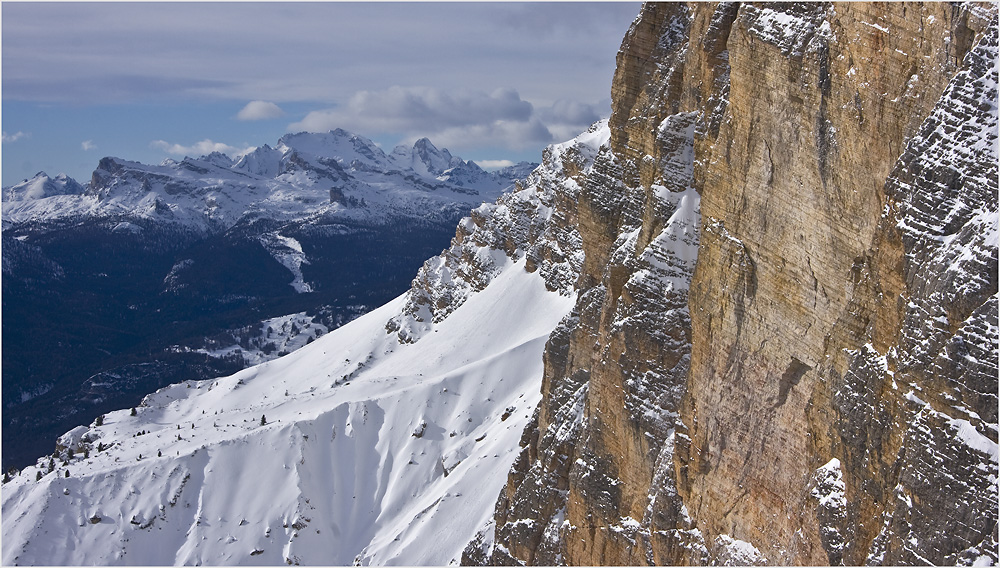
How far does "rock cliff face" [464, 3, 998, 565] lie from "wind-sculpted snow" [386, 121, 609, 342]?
6451cm

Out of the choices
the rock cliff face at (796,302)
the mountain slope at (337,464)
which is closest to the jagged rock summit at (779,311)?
the rock cliff face at (796,302)

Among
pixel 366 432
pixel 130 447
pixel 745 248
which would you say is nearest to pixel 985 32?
pixel 745 248

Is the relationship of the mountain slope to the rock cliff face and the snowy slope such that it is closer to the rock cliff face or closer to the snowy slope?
the snowy slope

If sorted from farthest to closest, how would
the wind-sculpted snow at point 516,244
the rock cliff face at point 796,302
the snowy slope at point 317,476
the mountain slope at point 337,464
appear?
the wind-sculpted snow at point 516,244 < the mountain slope at point 337,464 < the snowy slope at point 317,476 < the rock cliff face at point 796,302

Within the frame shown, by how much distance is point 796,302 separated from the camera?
2544 centimetres

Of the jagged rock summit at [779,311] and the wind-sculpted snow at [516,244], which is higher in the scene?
the jagged rock summit at [779,311]

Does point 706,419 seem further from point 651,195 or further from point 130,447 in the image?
point 130,447

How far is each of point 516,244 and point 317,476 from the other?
179 feet

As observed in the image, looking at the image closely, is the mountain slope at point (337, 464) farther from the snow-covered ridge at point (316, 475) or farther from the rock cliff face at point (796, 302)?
the rock cliff face at point (796, 302)

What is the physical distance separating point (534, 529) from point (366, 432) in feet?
185

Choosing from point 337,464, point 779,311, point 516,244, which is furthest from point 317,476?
point 779,311

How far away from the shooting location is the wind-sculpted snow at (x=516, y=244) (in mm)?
110188

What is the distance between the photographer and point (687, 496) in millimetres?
31078

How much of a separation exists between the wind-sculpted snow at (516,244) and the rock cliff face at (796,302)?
6451 cm
